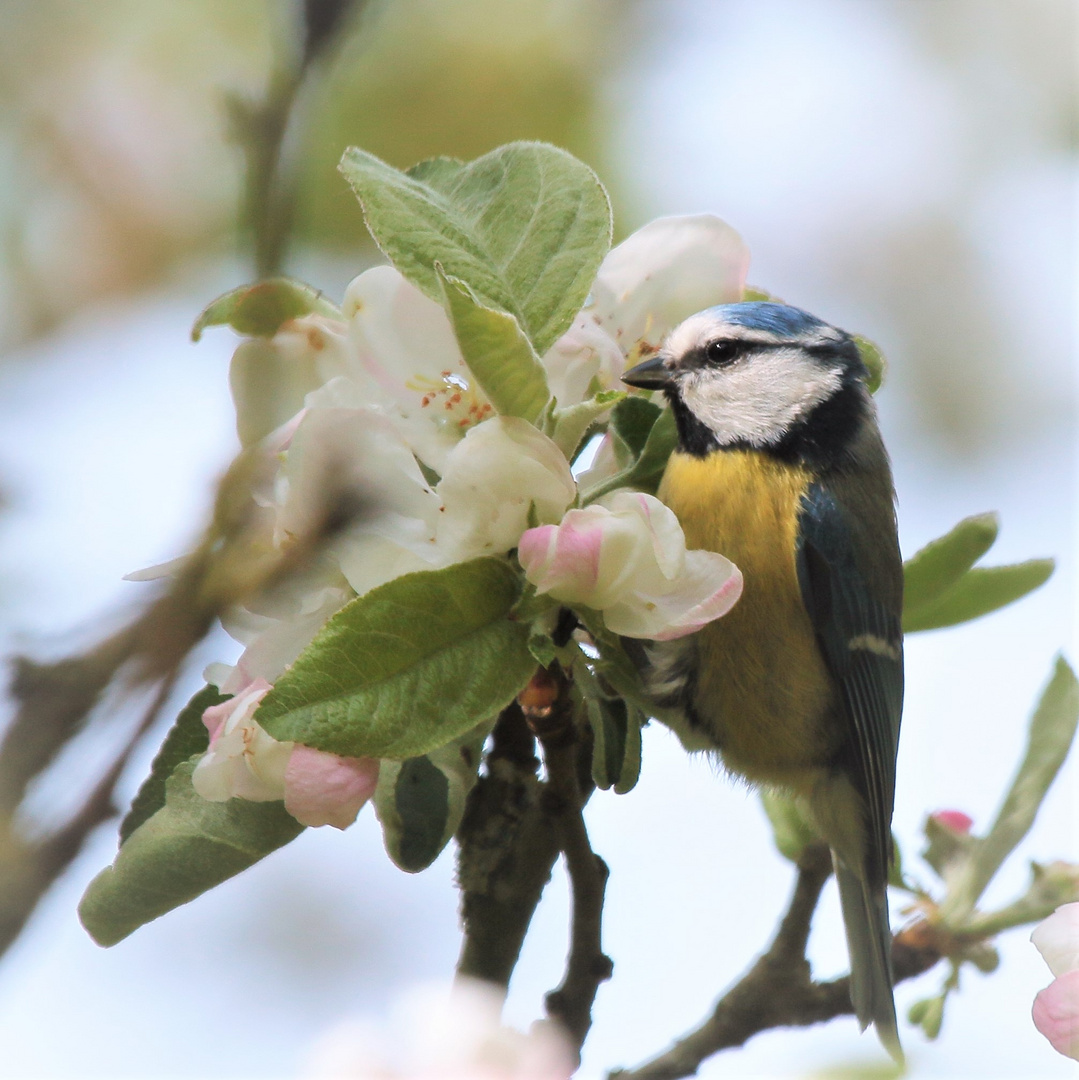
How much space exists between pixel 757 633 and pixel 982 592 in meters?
0.37

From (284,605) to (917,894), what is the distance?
3.83 ft

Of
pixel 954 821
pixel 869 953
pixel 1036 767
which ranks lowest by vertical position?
pixel 869 953

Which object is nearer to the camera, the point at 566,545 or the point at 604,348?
the point at 566,545

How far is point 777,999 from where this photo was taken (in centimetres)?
140

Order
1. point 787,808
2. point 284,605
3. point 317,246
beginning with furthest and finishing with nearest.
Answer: point 317,246
point 787,808
point 284,605

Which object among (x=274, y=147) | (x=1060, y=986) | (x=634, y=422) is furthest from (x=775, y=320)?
(x=274, y=147)

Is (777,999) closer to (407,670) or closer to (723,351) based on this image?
(407,670)

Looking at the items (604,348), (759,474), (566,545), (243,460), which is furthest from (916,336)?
(243,460)

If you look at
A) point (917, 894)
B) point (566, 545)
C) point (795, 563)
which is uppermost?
point (566, 545)

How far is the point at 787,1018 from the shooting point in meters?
→ 1.42

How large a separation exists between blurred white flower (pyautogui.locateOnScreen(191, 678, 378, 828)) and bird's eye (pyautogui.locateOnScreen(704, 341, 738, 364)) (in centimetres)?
106

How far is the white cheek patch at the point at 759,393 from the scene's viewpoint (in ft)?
5.89

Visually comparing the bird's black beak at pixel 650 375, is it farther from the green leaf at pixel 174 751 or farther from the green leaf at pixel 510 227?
the green leaf at pixel 174 751

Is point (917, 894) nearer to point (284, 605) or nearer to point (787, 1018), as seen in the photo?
point (787, 1018)
